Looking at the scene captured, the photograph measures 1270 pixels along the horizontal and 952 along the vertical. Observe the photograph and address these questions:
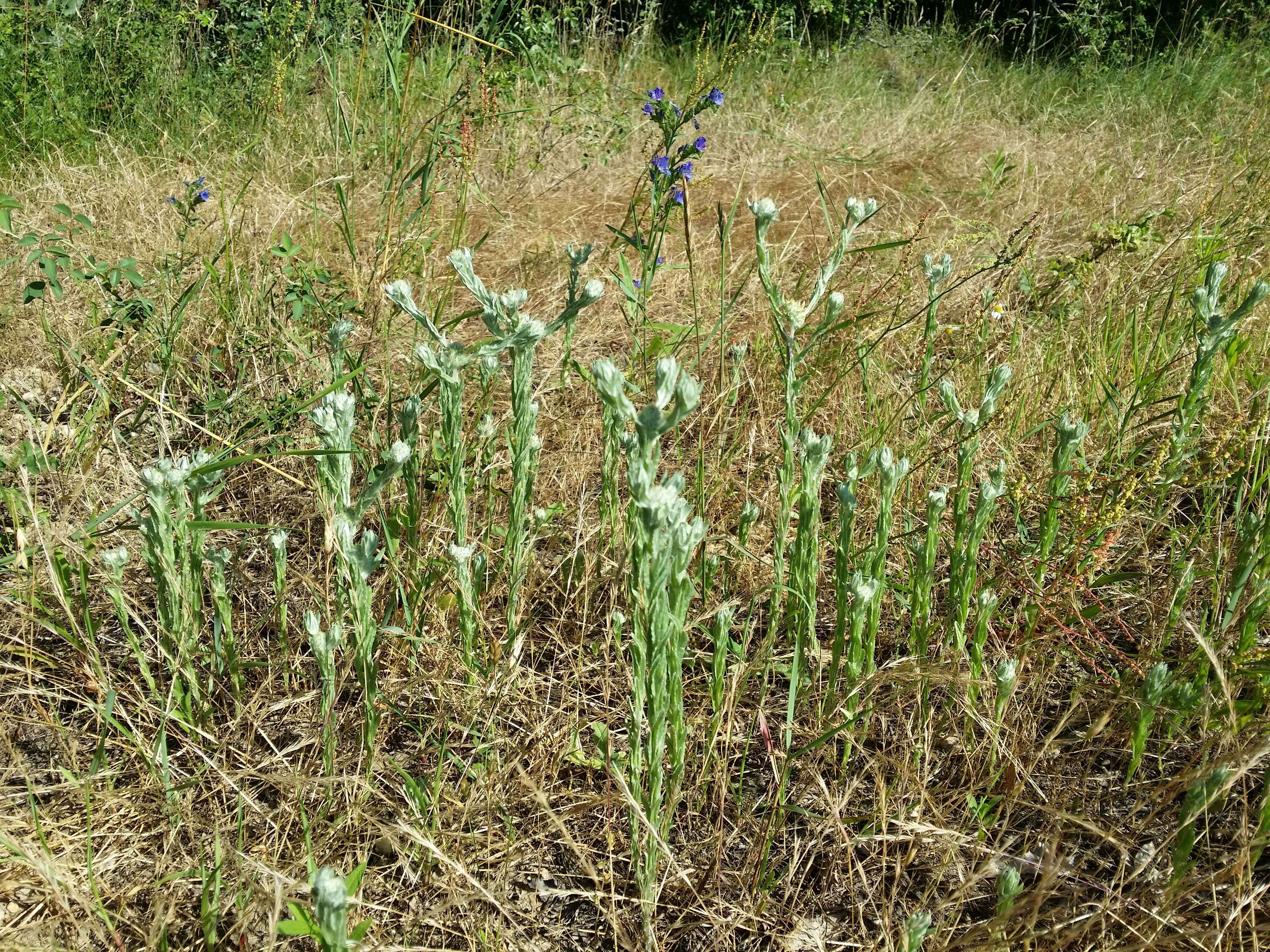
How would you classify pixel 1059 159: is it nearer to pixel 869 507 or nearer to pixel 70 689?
pixel 869 507

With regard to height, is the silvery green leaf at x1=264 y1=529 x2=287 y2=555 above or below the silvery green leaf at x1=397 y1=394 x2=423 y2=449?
below

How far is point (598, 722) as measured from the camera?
5.49 feet

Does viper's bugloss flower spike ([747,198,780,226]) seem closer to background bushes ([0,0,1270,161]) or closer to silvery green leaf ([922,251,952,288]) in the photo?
silvery green leaf ([922,251,952,288])

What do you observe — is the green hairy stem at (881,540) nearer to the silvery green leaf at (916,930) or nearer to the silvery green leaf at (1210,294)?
the silvery green leaf at (916,930)

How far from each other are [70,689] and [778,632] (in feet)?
4.29

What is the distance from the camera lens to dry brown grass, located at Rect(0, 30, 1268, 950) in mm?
1296

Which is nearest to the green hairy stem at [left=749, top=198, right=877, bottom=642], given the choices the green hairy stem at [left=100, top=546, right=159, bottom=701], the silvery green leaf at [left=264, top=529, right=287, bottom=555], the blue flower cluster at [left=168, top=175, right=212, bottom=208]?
the silvery green leaf at [left=264, top=529, right=287, bottom=555]

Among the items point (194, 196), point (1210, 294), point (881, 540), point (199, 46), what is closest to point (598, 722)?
point (881, 540)

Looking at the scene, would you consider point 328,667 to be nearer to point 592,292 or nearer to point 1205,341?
point 592,292

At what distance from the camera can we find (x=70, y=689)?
64.2 inches

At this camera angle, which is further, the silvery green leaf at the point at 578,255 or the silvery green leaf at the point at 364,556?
the silvery green leaf at the point at 578,255

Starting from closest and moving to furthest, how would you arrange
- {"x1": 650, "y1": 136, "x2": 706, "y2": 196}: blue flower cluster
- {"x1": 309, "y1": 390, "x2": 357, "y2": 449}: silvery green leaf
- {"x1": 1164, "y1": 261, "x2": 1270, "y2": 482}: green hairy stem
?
{"x1": 309, "y1": 390, "x2": 357, "y2": 449}: silvery green leaf, {"x1": 1164, "y1": 261, "x2": 1270, "y2": 482}: green hairy stem, {"x1": 650, "y1": 136, "x2": 706, "y2": 196}: blue flower cluster

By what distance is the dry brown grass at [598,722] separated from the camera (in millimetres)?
1296

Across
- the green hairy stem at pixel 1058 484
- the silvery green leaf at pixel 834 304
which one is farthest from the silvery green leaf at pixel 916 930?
the silvery green leaf at pixel 834 304
